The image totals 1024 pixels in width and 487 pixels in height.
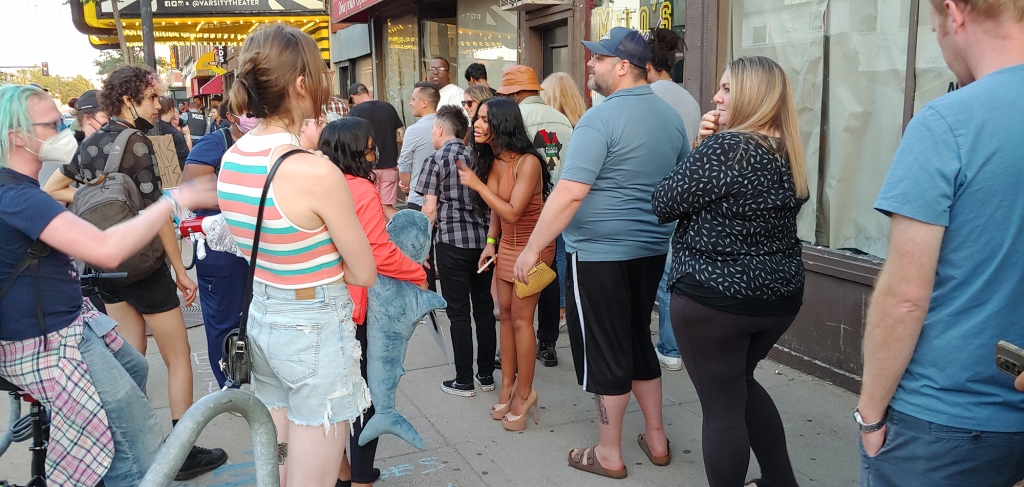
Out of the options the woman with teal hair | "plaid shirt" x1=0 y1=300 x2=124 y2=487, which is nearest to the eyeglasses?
the woman with teal hair

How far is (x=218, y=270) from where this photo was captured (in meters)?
3.70

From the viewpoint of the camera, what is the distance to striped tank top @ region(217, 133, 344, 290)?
221 cm

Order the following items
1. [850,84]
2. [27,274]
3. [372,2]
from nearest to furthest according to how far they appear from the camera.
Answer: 1. [27,274]
2. [850,84]
3. [372,2]

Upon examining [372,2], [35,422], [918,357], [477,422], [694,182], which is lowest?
[477,422]

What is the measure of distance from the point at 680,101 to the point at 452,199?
5.44ft

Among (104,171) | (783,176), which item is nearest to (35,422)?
(104,171)

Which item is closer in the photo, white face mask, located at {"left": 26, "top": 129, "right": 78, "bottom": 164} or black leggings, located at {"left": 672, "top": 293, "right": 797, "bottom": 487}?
white face mask, located at {"left": 26, "top": 129, "right": 78, "bottom": 164}

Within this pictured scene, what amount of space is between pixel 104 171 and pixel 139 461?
1.73 m

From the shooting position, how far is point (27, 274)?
2.42 metres

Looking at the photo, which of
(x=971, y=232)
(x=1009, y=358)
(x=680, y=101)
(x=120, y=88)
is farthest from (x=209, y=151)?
(x=1009, y=358)

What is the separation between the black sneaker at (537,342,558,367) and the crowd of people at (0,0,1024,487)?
2.08 ft

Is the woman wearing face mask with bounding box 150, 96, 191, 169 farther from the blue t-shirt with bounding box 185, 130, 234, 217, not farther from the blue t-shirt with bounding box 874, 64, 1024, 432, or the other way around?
the blue t-shirt with bounding box 874, 64, 1024, 432

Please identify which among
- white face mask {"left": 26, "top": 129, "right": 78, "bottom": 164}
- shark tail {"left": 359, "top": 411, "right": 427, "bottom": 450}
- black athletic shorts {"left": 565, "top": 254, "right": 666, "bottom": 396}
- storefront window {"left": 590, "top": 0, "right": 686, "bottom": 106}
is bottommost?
shark tail {"left": 359, "top": 411, "right": 427, "bottom": 450}

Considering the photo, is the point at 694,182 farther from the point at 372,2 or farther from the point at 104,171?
the point at 372,2
